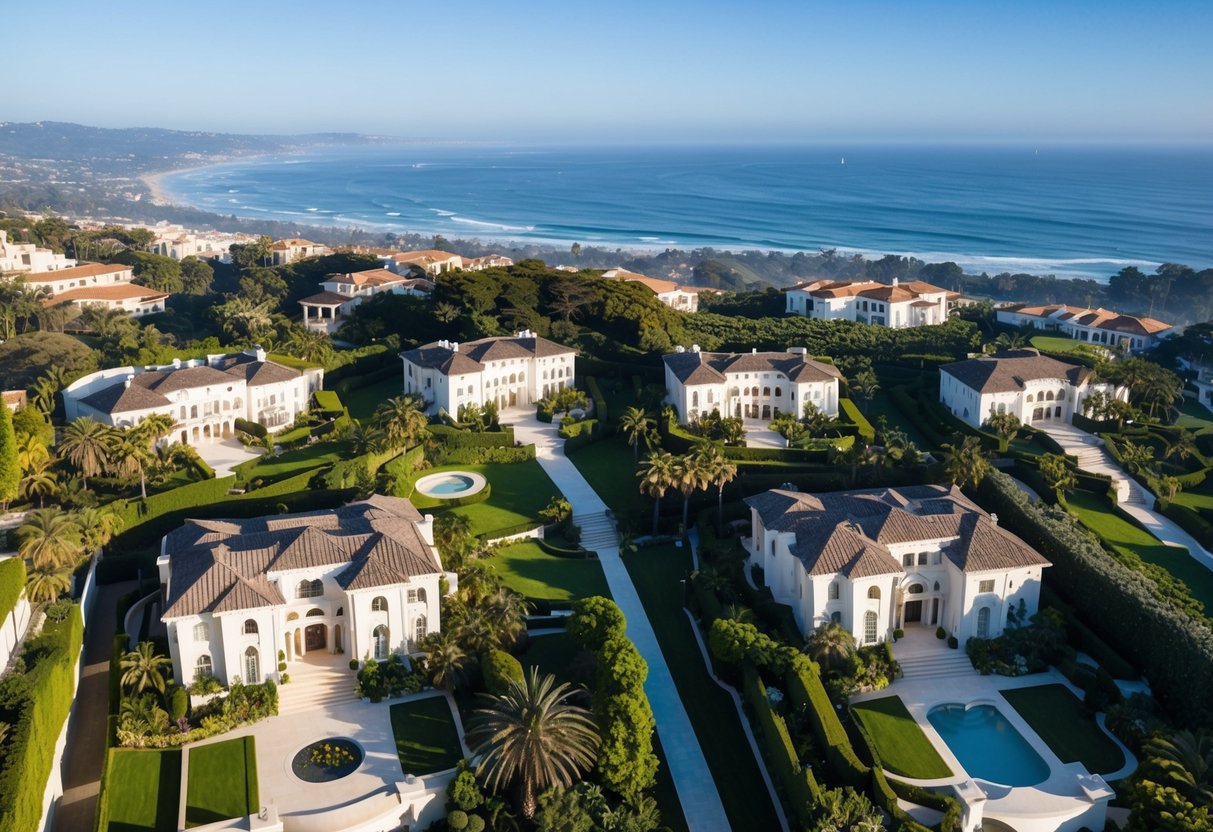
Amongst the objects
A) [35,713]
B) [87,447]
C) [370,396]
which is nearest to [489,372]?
[370,396]

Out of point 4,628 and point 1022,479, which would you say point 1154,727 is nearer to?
point 1022,479

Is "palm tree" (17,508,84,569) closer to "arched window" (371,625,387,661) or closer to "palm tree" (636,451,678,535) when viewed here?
"arched window" (371,625,387,661)

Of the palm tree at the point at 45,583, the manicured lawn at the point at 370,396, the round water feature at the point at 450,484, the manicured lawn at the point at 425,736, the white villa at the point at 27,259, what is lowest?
the manicured lawn at the point at 425,736

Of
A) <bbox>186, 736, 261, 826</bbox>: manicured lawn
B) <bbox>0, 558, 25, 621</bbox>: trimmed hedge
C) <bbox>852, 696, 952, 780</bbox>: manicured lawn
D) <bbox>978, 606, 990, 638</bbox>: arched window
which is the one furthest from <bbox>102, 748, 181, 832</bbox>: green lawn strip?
<bbox>978, 606, 990, 638</bbox>: arched window

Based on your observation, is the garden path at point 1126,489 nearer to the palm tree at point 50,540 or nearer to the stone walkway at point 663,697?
the stone walkway at point 663,697

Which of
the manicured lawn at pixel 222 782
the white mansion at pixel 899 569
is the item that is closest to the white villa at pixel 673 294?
the white mansion at pixel 899 569

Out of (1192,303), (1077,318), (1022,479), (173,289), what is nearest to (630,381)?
(1022,479)

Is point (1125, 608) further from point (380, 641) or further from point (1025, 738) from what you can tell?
point (380, 641)
